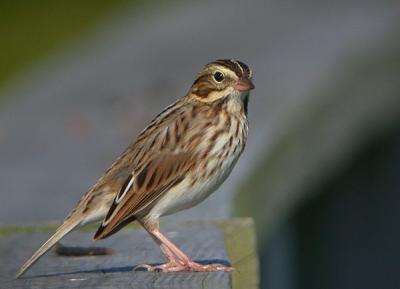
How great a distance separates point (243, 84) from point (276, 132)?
1.98 metres

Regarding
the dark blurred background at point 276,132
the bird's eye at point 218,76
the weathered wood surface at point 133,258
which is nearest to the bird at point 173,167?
the bird's eye at point 218,76

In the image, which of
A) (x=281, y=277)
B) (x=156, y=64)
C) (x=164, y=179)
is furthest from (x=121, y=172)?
(x=156, y=64)

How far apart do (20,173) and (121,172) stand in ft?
6.51

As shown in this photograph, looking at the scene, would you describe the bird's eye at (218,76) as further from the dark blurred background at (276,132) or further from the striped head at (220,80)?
the dark blurred background at (276,132)

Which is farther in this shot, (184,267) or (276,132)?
(276,132)

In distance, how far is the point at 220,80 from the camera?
7.70m

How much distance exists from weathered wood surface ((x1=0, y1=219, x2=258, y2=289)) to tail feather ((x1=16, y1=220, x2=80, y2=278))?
50 millimetres

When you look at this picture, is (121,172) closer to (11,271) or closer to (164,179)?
(164,179)

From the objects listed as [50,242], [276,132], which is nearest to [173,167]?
[50,242]

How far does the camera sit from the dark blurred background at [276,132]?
28.5 feet

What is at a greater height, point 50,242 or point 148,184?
point 148,184

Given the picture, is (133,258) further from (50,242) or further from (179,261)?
(50,242)

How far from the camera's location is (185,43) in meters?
13.7

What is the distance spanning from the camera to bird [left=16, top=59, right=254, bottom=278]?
7.20 metres
